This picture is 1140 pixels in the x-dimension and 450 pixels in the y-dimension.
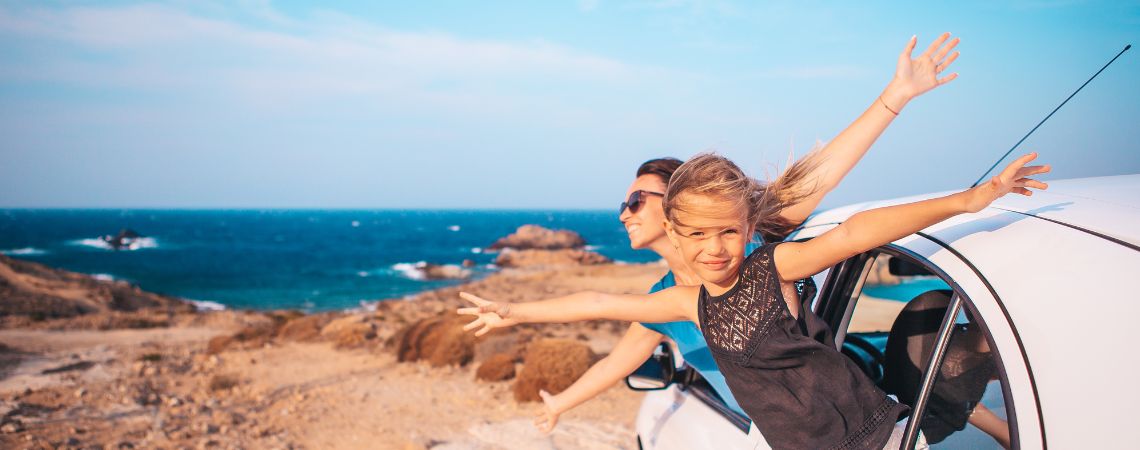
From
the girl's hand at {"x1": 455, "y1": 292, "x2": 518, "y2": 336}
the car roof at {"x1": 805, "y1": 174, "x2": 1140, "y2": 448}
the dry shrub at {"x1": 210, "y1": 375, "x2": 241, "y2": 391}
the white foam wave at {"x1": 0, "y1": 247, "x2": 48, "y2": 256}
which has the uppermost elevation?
the car roof at {"x1": 805, "y1": 174, "x2": 1140, "y2": 448}

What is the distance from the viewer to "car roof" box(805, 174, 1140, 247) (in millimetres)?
1351

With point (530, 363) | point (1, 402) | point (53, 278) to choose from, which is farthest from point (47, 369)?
point (53, 278)

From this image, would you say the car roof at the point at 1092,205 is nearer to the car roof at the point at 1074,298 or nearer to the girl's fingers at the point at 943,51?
the car roof at the point at 1074,298

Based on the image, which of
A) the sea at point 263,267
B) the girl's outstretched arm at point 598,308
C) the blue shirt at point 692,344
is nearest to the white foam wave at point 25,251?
the sea at point 263,267

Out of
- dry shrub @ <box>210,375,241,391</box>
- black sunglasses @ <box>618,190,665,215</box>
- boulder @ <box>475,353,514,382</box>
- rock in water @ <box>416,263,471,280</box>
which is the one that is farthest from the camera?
rock in water @ <box>416,263,471,280</box>

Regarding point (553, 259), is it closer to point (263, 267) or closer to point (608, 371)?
→ point (263, 267)

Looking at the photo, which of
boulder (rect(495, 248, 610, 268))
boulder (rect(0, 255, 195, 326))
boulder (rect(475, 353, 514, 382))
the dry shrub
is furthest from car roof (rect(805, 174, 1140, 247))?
boulder (rect(495, 248, 610, 268))

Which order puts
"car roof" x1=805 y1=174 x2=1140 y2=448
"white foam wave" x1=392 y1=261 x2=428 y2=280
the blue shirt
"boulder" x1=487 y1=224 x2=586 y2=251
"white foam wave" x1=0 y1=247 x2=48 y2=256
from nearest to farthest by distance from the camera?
1. "car roof" x1=805 y1=174 x2=1140 y2=448
2. the blue shirt
3. "white foam wave" x1=392 y1=261 x2=428 y2=280
4. "white foam wave" x1=0 y1=247 x2=48 y2=256
5. "boulder" x1=487 y1=224 x2=586 y2=251

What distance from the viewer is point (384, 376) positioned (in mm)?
9500

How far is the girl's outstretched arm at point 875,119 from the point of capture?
2.20 metres

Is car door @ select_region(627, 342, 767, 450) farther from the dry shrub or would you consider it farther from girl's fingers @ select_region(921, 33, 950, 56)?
the dry shrub

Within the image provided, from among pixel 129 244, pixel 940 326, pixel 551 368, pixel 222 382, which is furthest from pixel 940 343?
pixel 129 244

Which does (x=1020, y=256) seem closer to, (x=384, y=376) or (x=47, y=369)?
(x=384, y=376)

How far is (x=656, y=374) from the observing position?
3152 millimetres
